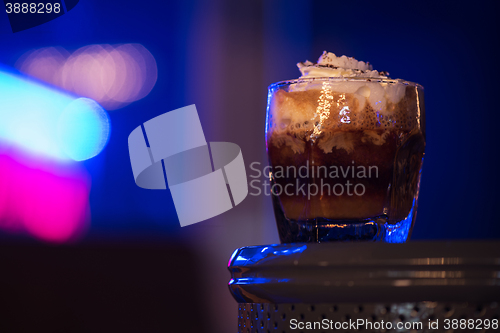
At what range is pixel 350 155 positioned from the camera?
0.48m

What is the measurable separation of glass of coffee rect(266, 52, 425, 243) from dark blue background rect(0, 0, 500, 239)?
1.80 m

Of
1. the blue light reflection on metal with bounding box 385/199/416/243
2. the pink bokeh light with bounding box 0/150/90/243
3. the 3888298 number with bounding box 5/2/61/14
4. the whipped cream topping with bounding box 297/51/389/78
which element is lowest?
the pink bokeh light with bounding box 0/150/90/243

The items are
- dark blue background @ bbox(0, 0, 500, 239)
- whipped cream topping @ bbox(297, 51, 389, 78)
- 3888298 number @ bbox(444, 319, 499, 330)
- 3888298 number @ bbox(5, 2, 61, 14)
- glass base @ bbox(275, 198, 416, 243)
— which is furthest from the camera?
3888298 number @ bbox(5, 2, 61, 14)

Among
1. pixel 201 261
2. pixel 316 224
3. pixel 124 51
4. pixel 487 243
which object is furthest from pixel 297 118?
pixel 124 51

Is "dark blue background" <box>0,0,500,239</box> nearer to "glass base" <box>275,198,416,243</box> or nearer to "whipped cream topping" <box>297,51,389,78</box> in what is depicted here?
"whipped cream topping" <box>297,51,389,78</box>

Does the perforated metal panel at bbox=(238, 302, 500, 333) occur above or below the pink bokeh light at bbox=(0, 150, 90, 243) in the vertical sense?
above

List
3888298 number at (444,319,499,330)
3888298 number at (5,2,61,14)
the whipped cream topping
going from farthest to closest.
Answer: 3888298 number at (5,2,61,14), the whipped cream topping, 3888298 number at (444,319,499,330)

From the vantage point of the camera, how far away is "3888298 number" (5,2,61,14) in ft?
7.98

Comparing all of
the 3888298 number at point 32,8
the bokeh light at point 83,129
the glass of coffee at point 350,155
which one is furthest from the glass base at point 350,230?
the 3888298 number at point 32,8

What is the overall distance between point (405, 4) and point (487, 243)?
220 cm

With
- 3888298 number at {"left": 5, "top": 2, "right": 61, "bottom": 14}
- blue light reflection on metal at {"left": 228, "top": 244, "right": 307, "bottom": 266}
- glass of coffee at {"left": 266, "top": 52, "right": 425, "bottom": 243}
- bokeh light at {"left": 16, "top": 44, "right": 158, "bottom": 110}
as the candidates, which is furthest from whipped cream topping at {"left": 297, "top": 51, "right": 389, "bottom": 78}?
3888298 number at {"left": 5, "top": 2, "right": 61, "bottom": 14}

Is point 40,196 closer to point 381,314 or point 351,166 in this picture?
point 351,166

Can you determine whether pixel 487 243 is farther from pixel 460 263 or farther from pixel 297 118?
pixel 297 118

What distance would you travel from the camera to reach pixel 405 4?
2238mm
